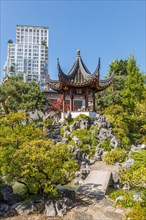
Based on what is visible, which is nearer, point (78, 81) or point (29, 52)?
point (78, 81)

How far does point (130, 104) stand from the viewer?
61.1ft

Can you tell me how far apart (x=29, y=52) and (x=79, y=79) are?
67533mm

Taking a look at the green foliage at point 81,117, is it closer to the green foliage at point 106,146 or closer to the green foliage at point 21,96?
the green foliage at point 106,146

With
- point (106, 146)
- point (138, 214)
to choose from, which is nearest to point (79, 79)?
point (106, 146)

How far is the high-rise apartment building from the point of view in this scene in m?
76.4

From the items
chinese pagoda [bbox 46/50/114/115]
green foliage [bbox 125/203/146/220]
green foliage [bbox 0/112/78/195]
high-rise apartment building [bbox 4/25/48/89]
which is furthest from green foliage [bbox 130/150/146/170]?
high-rise apartment building [bbox 4/25/48/89]

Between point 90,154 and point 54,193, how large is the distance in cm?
703

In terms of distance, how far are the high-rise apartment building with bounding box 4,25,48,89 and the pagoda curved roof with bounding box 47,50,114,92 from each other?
192 ft

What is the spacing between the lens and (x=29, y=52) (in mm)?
78250

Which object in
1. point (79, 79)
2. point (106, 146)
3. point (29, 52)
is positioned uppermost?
point (29, 52)

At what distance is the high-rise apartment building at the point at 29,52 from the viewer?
76375 mm

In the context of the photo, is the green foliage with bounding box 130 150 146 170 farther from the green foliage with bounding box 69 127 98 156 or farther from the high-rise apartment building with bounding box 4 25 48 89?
the high-rise apartment building with bounding box 4 25 48 89

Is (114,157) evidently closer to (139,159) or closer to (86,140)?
(139,159)

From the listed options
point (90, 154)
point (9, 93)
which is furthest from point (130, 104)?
point (9, 93)
